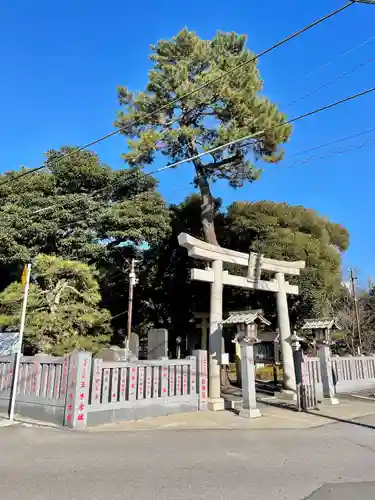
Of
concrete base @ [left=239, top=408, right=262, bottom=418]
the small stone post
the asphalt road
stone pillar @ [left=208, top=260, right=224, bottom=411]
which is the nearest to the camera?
the asphalt road

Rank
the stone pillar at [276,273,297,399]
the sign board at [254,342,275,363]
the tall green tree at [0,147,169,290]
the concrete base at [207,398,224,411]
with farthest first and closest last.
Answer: the tall green tree at [0,147,169,290], the sign board at [254,342,275,363], the stone pillar at [276,273,297,399], the concrete base at [207,398,224,411]

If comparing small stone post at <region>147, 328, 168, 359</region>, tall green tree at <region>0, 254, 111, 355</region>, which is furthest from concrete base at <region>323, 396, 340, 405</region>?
tall green tree at <region>0, 254, 111, 355</region>

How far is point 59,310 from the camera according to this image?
13.4 metres

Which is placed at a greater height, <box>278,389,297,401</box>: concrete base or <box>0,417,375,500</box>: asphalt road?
<box>278,389,297,401</box>: concrete base

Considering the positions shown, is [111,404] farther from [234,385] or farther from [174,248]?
[174,248]

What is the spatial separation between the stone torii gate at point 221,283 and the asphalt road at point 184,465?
152 inches

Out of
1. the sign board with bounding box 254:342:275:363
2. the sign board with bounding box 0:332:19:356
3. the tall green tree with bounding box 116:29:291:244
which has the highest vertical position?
the tall green tree with bounding box 116:29:291:244

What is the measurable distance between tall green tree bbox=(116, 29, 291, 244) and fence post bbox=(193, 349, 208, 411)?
6018 millimetres

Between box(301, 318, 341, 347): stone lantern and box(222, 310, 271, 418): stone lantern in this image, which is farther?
box(301, 318, 341, 347): stone lantern

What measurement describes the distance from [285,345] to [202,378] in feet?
14.4

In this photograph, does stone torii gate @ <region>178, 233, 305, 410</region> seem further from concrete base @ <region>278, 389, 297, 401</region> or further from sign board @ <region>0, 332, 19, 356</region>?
sign board @ <region>0, 332, 19, 356</region>

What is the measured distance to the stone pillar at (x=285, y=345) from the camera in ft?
45.9

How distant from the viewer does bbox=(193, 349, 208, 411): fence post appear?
444 inches

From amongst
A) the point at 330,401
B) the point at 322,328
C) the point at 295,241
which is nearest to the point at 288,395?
the point at 330,401
